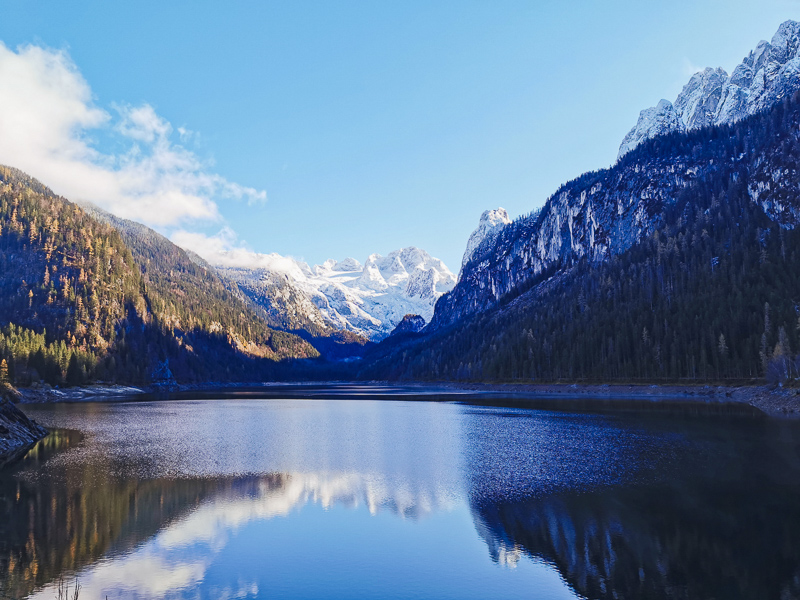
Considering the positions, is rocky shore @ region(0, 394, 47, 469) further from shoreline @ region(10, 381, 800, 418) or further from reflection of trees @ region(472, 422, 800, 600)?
shoreline @ region(10, 381, 800, 418)

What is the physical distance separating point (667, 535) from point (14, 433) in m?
66.5

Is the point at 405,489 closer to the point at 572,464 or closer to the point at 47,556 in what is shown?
the point at 572,464

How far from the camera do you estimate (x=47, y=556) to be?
902 inches

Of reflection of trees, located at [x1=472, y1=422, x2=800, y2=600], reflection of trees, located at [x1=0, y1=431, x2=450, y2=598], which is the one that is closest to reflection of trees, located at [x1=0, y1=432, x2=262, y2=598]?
reflection of trees, located at [x1=0, y1=431, x2=450, y2=598]

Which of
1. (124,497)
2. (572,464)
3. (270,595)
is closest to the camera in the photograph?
(270,595)

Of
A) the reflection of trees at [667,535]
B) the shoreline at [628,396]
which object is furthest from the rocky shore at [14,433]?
the shoreline at [628,396]

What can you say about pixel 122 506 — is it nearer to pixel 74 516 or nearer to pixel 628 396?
pixel 74 516

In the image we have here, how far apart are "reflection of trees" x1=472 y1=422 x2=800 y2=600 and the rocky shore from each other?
1948 inches

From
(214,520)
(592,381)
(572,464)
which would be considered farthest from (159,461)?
(592,381)

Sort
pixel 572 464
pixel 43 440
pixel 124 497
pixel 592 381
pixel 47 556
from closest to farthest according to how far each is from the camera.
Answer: pixel 47 556
pixel 124 497
pixel 572 464
pixel 43 440
pixel 592 381

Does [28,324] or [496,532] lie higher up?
[28,324]

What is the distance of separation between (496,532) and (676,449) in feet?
105

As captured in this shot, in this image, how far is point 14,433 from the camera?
57062 mm

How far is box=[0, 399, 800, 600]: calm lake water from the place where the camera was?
20.3 meters
